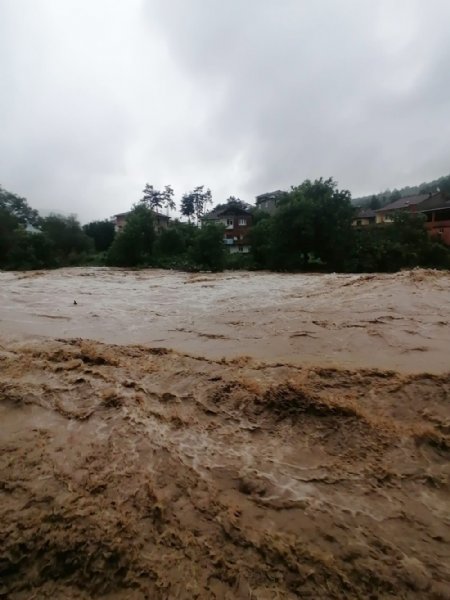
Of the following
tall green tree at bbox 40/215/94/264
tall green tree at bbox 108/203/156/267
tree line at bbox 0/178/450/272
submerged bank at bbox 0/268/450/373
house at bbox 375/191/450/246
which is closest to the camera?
submerged bank at bbox 0/268/450/373

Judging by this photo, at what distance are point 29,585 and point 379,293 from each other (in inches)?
323

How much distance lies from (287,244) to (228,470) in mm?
24975

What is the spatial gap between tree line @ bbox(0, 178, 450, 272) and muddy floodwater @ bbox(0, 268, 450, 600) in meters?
22.0

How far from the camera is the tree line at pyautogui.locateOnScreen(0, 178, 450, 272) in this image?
2562 cm

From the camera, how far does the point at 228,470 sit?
250 centimetres

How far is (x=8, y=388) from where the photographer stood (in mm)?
3541

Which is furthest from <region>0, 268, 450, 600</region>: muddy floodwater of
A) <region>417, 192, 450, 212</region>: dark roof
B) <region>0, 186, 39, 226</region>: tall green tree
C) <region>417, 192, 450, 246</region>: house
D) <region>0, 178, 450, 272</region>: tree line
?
<region>0, 186, 39, 226</region>: tall green tree

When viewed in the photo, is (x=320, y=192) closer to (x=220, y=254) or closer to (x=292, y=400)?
(x=220, y=254)

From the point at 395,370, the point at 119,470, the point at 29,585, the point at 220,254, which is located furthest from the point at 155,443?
the point at 220,254

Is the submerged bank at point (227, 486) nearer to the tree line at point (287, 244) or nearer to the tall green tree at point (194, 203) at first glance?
the tree line at point (287, 244)

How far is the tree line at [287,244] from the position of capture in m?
25.6

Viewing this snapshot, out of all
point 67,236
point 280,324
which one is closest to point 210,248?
point 67,236

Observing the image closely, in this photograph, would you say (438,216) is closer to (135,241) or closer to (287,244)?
(287,244)

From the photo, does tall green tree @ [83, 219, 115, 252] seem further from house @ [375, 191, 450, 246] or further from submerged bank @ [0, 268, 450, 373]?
submerged bank @ [0, 268, 450, 373]
